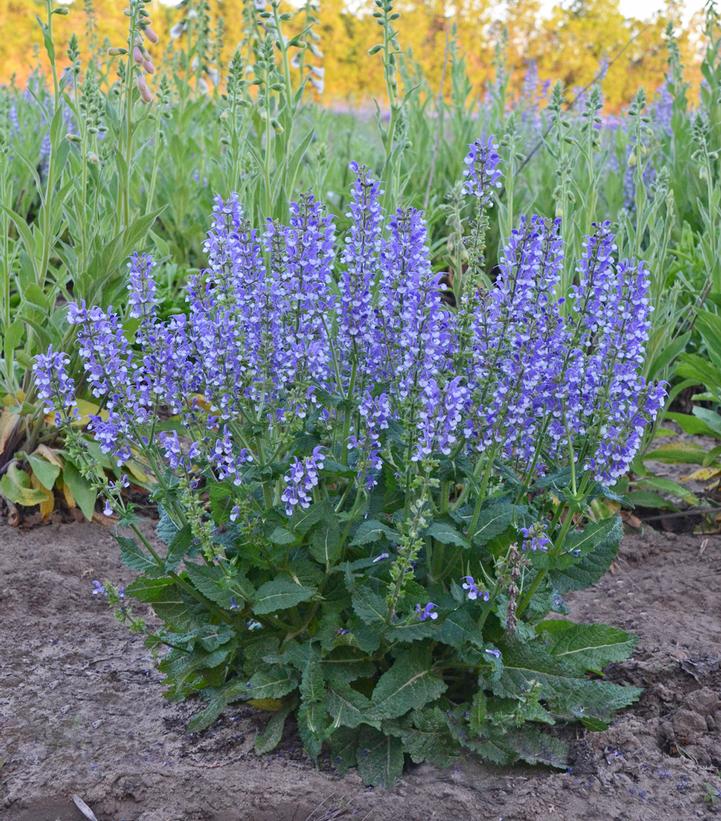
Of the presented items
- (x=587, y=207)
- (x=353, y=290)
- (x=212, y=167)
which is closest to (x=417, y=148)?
(x=212, y=167)

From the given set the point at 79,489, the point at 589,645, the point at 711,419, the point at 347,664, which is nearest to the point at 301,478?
the point at 347,664

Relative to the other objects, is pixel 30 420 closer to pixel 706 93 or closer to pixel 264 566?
pixel 264 566

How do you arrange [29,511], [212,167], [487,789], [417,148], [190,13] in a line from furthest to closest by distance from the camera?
[417,148] → [212,167] → [190,13] → [29,511] → [487,789]

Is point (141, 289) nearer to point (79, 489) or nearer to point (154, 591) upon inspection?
point (154, 591)

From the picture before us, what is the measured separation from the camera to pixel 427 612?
2.08 metres

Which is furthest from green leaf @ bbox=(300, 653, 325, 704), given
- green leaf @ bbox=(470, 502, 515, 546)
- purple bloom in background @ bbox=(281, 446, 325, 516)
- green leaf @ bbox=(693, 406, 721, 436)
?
green leaf @ bbox=(693, 406, 721, 436)

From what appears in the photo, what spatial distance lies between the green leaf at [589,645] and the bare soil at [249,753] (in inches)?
8.6

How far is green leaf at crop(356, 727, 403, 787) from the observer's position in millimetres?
2127

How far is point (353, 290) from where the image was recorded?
86.0 inches

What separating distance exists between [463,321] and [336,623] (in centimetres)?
76

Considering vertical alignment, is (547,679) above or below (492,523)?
below

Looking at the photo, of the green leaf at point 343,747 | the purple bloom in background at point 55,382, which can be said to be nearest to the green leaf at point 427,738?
the green leaf at point 343,747

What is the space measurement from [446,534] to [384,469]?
0.29 meters

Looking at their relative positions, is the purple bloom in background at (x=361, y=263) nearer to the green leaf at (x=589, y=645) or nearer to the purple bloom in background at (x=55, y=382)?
the purple bloom in background at (x=55, y=382)
